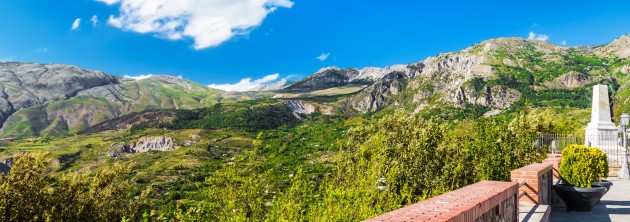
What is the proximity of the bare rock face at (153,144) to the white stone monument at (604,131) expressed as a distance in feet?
577

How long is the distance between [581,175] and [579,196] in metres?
0.49

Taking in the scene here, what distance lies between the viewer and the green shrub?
411 inches

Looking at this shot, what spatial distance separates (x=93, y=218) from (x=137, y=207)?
3409 millimetres

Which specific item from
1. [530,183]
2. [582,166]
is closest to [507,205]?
[530,183]

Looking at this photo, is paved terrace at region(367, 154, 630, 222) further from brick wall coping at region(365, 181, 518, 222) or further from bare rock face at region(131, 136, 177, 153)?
bare rock face at region(131, 136, 177, 153)

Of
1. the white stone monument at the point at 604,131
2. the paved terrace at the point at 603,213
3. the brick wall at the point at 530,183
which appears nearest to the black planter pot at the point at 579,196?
the paved terrace at the point at 603,213

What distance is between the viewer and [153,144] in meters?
192

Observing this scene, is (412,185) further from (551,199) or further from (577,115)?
(577,115)

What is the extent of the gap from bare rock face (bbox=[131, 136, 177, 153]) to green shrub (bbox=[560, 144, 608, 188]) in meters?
186

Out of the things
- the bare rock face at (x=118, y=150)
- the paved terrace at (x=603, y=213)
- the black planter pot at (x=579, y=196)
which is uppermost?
the black planter pot at (x=579, y=196)

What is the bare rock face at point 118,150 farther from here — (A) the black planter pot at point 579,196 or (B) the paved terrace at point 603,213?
(A) the black planter pot at point 579,196

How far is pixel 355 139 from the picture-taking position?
108ft

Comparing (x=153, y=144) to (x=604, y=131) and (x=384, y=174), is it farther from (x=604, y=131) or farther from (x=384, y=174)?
(x=384, y=174)

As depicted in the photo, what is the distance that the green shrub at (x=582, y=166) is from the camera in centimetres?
1044
